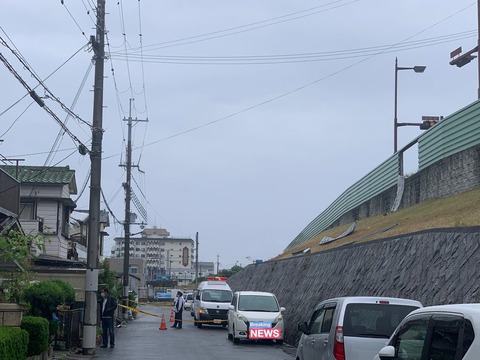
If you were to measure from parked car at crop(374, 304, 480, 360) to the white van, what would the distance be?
2939 cm

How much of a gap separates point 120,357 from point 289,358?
471 cm

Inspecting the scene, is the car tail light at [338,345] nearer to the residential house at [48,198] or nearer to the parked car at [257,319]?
the parked car at [257,319]

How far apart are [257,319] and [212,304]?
10886 mm

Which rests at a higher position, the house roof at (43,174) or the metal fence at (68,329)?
the house roof at (43,174)

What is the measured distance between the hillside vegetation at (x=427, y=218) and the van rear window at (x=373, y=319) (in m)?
8.67

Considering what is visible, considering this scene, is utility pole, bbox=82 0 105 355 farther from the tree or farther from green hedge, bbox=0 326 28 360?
green hedge, bbox=0 326 28 360

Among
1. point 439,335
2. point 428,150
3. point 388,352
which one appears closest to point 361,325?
point 388,352

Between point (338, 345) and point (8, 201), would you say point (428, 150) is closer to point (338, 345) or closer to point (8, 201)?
point (8, 201)

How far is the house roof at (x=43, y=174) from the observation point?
38.2 metres

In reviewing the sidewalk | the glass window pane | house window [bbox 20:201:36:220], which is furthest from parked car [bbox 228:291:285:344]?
the glass window pane

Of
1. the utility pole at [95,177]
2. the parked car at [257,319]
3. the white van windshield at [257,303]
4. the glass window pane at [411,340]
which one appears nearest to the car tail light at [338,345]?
the glass window pane at [411,340]

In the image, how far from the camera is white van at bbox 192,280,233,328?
125ft

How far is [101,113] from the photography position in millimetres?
24453

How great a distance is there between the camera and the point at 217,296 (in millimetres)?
39156
